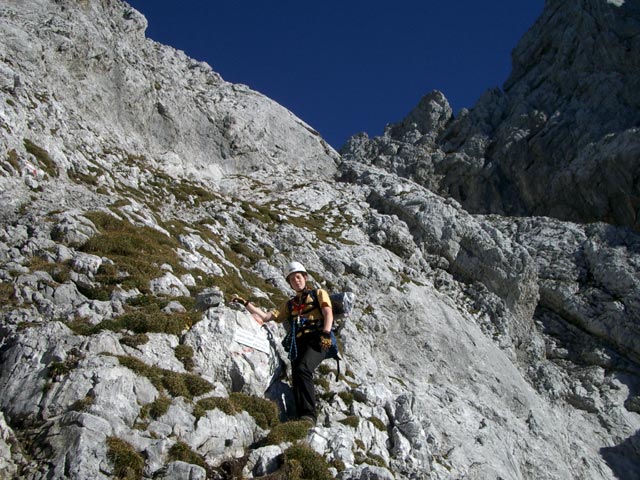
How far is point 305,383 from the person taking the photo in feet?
42.2

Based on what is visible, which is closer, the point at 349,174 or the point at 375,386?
the point at 375,386

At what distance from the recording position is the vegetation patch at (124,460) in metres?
8.78

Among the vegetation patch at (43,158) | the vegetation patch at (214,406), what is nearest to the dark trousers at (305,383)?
the vegetation patch at (214,406)

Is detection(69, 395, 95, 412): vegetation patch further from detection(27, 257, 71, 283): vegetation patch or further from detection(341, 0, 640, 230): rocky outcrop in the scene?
detection(341, 0, 640, 230): rocky outcrop

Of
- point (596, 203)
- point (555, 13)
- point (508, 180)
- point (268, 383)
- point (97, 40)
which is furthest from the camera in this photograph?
point (555, 13)

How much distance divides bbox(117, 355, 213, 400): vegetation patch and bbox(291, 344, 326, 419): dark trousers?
6.99ft

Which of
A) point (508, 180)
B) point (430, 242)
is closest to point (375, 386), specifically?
point (430, 242)

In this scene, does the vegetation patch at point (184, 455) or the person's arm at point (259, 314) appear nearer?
the vegetation patch at point (184, 455)

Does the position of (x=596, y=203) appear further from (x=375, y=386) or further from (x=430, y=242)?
(x=375, y=386)

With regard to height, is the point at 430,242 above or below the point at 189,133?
below

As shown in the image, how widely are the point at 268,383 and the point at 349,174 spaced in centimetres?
4492

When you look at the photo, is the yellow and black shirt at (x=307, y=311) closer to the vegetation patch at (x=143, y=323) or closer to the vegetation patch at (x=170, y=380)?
the vegetation patch at (x=143, y=323)

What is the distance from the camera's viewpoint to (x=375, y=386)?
53.6ft

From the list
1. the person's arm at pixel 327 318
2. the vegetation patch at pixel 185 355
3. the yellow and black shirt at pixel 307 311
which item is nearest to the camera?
the vegetation patch at pixel 185 355
